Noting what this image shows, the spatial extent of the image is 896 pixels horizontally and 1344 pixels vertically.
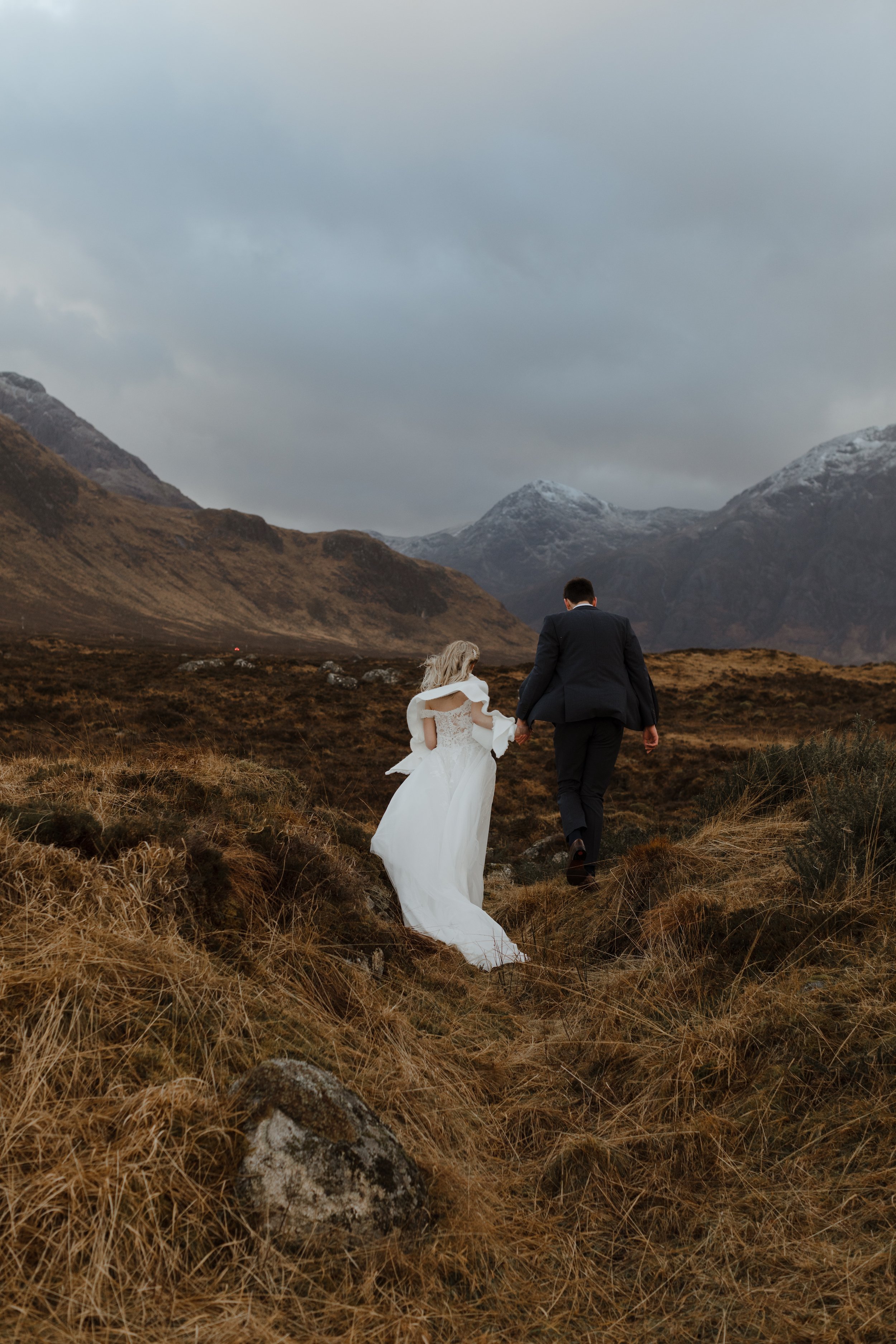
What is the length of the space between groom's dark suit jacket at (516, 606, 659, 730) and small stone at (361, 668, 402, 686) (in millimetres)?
22763

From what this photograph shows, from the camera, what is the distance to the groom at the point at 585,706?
5.18 metres

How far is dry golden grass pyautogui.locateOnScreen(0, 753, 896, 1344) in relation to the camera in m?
1.74

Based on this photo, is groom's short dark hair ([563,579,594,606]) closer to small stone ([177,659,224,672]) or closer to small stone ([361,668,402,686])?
small stone ([361,668,402,686])

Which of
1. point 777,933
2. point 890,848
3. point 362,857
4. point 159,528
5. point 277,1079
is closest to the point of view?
point 277,1079

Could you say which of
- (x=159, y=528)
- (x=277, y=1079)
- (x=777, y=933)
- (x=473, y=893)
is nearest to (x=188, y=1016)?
(x=277, y=1079)

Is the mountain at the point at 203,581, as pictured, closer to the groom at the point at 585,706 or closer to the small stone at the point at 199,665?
the small stone at the point at 199,665

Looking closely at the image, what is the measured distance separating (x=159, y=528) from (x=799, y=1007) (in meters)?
128

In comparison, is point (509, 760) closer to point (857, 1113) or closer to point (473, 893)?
point (473, 893)

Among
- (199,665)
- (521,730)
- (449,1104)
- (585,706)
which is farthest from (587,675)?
(199,665)

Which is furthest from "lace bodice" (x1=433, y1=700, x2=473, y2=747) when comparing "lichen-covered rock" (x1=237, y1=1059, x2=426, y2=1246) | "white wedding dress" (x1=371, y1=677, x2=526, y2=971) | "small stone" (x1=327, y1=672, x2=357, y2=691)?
"small stone" (x1=327, y1=672, x2=357, y2=691)

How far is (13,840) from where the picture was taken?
3014 millimetres

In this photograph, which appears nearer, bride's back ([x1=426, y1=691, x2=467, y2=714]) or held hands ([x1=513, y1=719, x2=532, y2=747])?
held hands ([x1=513, y1=719, x2=532, y2=747])

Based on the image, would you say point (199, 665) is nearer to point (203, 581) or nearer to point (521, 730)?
point (521, 730)

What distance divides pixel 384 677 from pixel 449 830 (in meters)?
23.8
